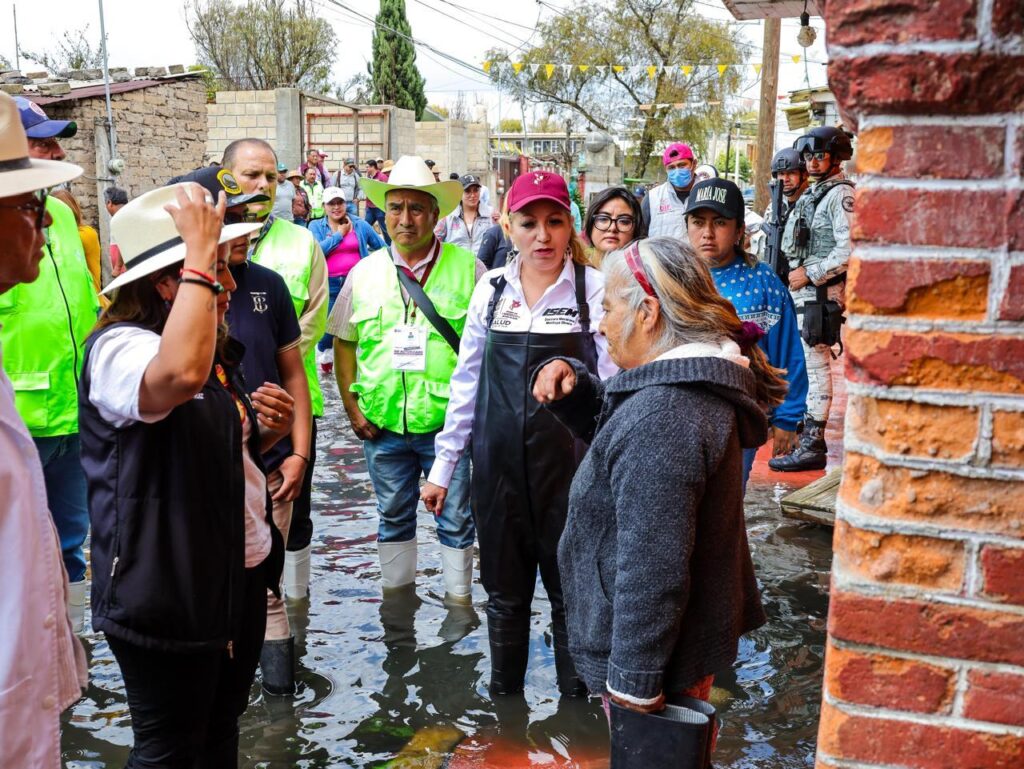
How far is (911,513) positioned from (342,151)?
28.1 meters

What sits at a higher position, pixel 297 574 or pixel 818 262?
pixel 818 262

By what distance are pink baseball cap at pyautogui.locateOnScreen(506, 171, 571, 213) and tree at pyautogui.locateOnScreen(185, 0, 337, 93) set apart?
37.2 metres

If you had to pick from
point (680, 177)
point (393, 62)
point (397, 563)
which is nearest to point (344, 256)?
point (680, 177)

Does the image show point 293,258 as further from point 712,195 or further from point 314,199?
point 314,199

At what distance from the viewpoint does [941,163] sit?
4.89ft

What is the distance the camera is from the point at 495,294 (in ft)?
13.1

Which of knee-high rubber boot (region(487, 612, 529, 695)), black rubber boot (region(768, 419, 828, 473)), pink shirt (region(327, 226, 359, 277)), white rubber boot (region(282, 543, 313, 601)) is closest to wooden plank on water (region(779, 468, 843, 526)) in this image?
black rubber boot (region(768, 419, 828, 473))

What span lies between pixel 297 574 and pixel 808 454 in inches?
156

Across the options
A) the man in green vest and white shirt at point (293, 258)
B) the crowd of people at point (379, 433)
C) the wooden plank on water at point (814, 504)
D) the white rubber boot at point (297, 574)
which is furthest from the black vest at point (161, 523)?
the wooden plank on water at point (814, 504)

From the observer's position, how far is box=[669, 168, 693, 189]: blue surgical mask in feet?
27.8

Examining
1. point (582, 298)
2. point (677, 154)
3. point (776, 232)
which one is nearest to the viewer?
point (582, 298)

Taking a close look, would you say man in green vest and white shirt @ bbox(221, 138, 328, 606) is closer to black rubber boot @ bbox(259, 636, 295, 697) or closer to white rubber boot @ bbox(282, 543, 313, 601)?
white rubber boot @ bbox(282, 543, 313, 601)

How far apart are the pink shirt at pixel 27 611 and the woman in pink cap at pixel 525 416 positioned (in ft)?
6.33

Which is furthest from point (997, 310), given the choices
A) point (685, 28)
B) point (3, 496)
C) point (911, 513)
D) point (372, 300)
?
point (685, 28)
